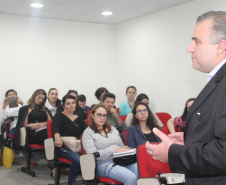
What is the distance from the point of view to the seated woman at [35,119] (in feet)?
18.2

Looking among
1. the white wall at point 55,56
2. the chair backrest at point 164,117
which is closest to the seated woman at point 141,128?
the chair backrest at point 164,117

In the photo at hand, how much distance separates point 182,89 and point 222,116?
5.50 m

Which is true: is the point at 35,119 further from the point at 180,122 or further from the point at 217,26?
the point at 217,26

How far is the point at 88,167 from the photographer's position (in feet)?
12.1

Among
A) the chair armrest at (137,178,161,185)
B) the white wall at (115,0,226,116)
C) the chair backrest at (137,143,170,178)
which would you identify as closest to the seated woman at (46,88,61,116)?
the white wall at (115,0,226,116)

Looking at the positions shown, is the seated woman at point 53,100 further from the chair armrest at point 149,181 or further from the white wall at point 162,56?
the chair armrest at point 149,181

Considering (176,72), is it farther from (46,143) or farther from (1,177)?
(1,177)

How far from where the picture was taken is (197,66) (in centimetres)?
138

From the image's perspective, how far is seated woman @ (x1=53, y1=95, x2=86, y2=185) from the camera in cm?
440

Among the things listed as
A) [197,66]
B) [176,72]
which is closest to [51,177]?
[176,72]

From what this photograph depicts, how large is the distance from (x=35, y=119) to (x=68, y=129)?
1.18 metres

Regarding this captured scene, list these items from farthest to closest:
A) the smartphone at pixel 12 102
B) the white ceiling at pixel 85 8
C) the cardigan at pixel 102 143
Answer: the smartphone at pixel 12 102, the white ceiling at pixel 85 8, the cardigan at pixel 102 143

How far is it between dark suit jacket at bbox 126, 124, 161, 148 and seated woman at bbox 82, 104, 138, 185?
0.39 feet

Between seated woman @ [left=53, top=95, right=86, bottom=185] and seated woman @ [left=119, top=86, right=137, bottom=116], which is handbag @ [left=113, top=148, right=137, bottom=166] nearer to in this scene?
seated woman @ [left=53, top=95, right=86, bottom=185]
